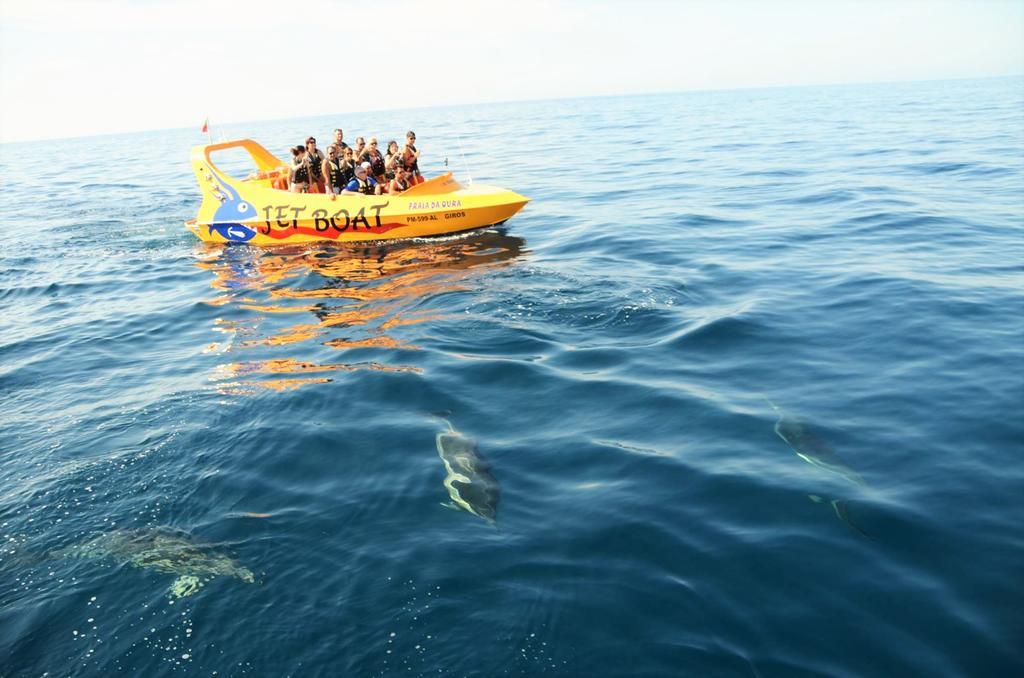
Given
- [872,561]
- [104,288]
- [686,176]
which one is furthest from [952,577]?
[686,176]

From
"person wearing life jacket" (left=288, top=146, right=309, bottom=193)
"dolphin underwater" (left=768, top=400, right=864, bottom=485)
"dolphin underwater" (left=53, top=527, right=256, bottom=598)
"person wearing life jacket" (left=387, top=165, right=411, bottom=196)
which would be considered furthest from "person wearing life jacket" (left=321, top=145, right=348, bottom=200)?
"dolphin underwater" (left=768, top=400, right=864, bottom=485)

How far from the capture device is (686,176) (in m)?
26.3

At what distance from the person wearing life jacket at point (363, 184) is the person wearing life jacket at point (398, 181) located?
32cm

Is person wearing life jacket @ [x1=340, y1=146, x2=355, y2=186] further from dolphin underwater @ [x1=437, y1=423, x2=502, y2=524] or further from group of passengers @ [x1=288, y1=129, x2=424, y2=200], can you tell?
dolphin underwater @ [x1=437, y1=423, x2=502, y2=524]

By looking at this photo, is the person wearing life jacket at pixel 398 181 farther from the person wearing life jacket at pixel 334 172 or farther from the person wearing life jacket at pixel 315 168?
the person wearing life jacket at pixel 315 168

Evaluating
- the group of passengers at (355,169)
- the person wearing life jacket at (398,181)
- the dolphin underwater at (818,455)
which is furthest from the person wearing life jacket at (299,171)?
the dolphin underwater at (818,455)

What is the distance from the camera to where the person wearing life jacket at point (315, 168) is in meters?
17.9

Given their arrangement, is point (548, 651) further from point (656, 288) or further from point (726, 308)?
point (656, 288)

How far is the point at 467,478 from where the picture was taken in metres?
6.97

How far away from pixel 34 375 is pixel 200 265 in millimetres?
7312

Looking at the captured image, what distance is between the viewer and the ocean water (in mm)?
4984

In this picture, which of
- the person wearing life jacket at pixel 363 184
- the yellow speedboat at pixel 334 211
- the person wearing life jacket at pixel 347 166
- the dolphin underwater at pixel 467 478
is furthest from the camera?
the person wearing life jacket at pixel 347 166

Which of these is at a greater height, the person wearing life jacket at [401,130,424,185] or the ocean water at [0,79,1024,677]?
the person wearing life jacket at [401,130,424,185]

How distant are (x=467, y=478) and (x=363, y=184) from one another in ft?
42.0
